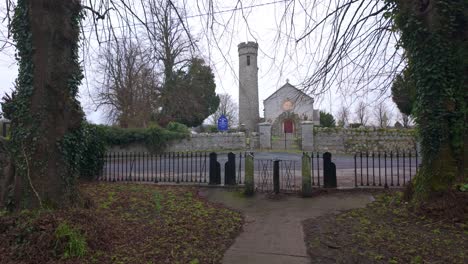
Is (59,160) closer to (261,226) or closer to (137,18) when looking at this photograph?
(137,18)

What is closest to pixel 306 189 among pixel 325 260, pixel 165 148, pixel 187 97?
pixel 325 260

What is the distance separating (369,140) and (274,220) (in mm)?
18407

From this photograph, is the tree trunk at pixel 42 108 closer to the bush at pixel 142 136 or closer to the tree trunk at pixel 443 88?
the tree trunk at pixel 443 88

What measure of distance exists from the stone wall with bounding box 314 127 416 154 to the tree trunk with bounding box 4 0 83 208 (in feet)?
65.8

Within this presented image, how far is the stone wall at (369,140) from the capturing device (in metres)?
21.6

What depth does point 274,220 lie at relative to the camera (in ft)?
18.2

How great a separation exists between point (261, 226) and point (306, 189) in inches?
83.6

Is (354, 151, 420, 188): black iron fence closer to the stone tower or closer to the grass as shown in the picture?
the grass

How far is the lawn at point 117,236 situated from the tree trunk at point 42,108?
16.4 inches

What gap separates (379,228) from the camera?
475 centimetres

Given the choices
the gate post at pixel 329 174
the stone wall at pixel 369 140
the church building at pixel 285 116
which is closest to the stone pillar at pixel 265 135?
the church building at pixel 285 116

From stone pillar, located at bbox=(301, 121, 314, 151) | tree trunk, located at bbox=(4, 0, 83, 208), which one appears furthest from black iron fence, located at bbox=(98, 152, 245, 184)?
stone pillar, located at bbox=(301, 121, 314, 151)

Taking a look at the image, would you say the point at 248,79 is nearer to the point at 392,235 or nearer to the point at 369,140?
the point at 369,140

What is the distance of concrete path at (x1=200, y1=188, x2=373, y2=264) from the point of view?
399 centimetres
